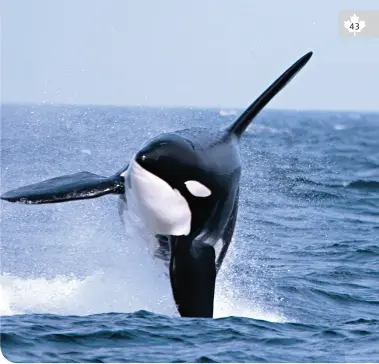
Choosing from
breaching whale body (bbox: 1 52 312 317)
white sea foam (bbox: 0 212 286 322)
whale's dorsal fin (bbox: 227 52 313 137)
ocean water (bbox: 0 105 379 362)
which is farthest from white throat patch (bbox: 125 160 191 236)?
whale's dorsal fin (bbox: 227 52 313 137)

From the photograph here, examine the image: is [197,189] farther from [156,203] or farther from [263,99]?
[263,99]

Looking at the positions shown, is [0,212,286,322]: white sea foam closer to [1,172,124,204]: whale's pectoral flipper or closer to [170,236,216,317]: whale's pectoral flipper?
[1,172,124,204]: whale's pectoral flipper

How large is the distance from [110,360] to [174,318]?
1.81m

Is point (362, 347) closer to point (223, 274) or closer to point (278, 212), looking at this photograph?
point (223, 274)

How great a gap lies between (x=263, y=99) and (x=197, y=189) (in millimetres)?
2163

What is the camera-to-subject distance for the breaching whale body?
1041 cm

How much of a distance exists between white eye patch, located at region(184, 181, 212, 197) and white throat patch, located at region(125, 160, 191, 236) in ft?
0.42

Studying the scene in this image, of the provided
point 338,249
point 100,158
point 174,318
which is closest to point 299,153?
point 100,158

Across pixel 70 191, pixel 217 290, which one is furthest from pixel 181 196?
pixel 217 290

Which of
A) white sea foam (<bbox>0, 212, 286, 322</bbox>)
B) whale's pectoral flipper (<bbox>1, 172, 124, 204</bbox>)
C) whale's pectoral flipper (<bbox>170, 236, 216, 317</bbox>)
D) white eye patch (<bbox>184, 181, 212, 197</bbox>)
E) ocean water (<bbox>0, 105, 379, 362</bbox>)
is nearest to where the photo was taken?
ocean water (<bbox>0, 105, 379, 362</bbox>)

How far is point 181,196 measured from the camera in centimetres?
1053

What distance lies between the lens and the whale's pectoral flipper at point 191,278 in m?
10.4

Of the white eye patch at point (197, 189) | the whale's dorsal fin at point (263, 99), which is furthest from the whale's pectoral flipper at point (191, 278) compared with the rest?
the whale's dorsal fin at point (263, 99)

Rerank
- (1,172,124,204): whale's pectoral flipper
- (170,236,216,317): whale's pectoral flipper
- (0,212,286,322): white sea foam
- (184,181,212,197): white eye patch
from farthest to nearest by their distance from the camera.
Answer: (0,212,286,322): white sea foam → (1,172,124,204): whale's pectoral flipper → (184,181,212,197): white eye patch → (170,236,216,317): whale's pectoral flipper
